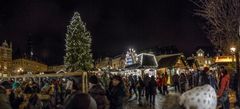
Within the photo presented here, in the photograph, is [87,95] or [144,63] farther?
[144,63]

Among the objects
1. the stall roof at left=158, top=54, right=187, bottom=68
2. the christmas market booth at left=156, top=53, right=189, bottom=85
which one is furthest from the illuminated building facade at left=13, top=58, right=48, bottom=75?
the stall roof at left=158, top=54, right=187, bottom=68

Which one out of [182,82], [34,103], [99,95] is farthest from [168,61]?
[99,95]

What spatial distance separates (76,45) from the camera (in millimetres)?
49344

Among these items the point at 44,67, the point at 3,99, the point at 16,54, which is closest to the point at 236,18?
the point at 3,99

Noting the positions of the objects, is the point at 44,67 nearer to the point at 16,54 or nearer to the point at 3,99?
the point at 16,54

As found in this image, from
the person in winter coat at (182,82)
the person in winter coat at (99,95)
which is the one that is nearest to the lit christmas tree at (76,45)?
the person in winter coat at (182,82)

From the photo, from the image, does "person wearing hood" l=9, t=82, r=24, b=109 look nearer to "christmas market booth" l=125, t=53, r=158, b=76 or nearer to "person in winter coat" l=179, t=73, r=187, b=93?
"person in winter coat" l=179, t=73, r=187, b=93

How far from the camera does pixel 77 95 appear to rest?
4.76 m

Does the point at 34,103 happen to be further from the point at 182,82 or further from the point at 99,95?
the point at 182,82

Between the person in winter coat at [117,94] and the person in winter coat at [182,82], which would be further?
the person in winter coat at [182,82]

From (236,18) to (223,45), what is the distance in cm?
734

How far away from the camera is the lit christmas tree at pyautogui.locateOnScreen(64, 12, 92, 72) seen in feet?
161

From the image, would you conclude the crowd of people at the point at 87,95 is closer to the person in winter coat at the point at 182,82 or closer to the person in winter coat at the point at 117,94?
the person in winter coat at the point at 117,94

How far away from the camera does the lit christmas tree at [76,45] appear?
161ft
